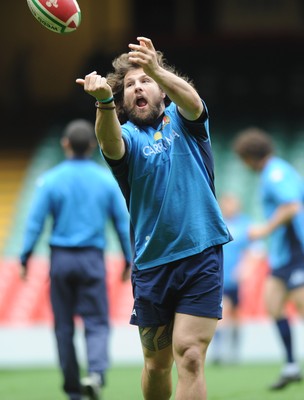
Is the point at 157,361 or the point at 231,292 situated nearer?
the point at 157,361

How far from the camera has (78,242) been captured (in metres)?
7.96

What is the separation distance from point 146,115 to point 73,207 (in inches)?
94.9

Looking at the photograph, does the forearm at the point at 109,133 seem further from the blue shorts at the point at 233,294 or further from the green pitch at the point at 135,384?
the blue shorts at the point at 233,294

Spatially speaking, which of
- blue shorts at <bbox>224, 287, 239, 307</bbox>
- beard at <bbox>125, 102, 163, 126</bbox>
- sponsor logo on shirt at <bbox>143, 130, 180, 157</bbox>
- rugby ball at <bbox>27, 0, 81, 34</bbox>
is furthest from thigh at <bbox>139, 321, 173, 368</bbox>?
blue shorts at <bbox>224, 287, 239, 307</bbox>

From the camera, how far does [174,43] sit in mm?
21750

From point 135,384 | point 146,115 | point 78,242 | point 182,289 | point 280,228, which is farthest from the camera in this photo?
point 135,384

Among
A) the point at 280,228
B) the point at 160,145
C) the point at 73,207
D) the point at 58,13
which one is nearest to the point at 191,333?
the point at 160,145

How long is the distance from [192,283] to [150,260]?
27cm

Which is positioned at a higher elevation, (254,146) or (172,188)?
(254,146)

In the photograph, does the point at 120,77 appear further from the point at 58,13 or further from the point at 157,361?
the point at 157,361

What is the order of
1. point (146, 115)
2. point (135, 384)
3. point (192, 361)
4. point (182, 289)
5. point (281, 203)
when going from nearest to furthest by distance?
point (192, 361) < point (182, 289) < point (146, 115) < point (281, 203) < point (135, 384)

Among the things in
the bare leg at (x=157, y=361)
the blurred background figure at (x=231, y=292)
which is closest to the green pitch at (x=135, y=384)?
the blurred background figure at (x=231, y=292)

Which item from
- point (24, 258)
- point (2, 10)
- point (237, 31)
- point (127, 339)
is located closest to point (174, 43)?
point (237, 31)

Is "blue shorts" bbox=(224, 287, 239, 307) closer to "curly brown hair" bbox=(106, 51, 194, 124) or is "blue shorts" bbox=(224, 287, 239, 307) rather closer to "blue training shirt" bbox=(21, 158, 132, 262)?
"blue training shirt" bbox=(21, 158, 132, 262)
